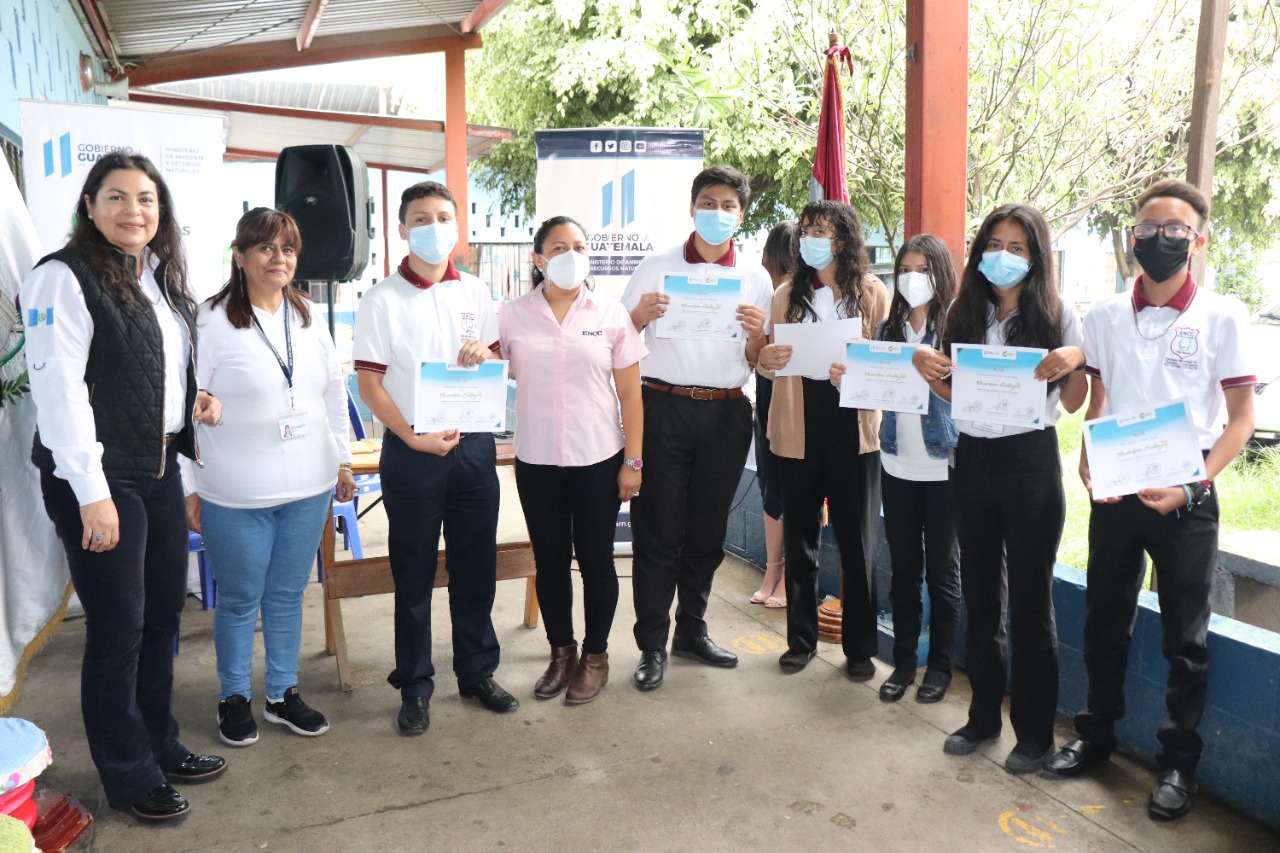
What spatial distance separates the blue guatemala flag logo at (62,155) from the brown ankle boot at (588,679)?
10.4 ft

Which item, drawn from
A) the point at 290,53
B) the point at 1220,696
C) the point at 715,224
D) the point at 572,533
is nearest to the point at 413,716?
the point at 572,533

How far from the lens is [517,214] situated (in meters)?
18.1

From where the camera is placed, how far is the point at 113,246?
2629 mm

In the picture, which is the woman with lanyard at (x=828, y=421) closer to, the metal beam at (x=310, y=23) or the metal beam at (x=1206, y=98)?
the metal beam at (x=1206, y=98)

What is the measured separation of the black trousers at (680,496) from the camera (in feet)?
11.8

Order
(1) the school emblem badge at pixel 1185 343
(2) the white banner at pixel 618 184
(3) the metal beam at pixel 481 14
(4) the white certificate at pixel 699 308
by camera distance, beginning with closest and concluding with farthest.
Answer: (1) the school emblem badge at pixel 1185 343, (4) the white certificate at pixel 699 308, (2) the white banner at pixel 618 184, (3) the metal beam at pixel 481 14

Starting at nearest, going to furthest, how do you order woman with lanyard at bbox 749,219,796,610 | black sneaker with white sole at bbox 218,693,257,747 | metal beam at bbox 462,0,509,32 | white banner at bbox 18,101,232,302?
1. black sneaker with white sole at bbox 218,693,257,747
2. woman with lanyard at bbox 749,219,796,610
3. white banner at bbox 18,101,232,302
4. metal beam at bbox 462,0,509,32

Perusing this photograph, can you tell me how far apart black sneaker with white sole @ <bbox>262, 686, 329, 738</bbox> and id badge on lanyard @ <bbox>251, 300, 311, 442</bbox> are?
0.90m

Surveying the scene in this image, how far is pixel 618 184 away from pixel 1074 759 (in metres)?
3.36

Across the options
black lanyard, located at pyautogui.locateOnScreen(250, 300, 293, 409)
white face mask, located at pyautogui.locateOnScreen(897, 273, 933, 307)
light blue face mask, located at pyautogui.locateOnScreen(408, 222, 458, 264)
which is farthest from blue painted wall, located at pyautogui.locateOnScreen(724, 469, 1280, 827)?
black lanyard, located at pyautogui.locateOnScreen(250, 300, 293, 409)

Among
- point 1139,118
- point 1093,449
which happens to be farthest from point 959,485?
Answer: point 1139,118

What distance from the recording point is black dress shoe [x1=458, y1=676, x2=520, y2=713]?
3527mm

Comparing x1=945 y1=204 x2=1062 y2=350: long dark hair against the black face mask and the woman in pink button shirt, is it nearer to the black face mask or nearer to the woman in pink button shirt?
the black face mask

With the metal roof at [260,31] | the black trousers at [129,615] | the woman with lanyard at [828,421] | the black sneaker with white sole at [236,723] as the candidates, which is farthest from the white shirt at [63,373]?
the metal roof at [260,31]
